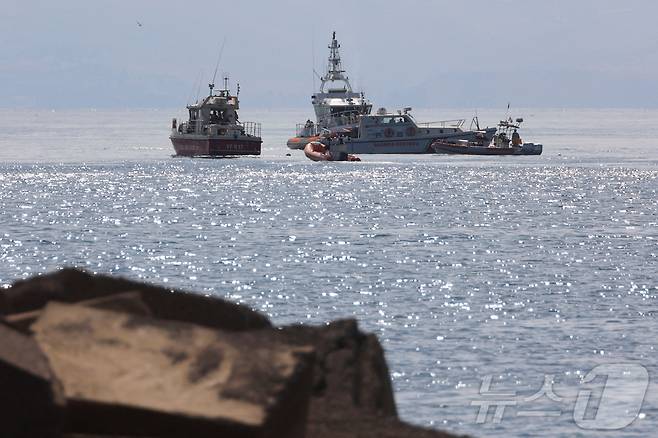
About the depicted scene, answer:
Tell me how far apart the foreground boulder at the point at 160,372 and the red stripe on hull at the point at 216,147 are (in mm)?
111253

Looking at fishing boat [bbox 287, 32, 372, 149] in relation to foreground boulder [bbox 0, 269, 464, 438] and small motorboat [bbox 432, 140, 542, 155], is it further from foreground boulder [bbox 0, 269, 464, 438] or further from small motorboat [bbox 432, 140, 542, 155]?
foreground boulder [bbox 0, 269, 464, 438]

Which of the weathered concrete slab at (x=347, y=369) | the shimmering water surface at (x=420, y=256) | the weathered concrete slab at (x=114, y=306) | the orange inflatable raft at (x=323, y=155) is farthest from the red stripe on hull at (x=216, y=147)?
the weathered concrete slab at (x=114, y=306)

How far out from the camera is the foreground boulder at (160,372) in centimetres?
616

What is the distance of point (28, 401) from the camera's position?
6.16 m

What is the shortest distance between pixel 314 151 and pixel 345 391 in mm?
121802

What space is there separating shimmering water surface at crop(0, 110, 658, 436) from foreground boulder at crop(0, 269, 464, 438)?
1042cm

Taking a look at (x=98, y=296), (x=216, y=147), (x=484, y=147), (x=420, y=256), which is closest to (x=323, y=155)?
(x=216, y=147)

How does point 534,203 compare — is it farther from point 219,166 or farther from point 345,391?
point 345,391

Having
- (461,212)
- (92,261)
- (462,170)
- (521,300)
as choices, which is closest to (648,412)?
(521,300)

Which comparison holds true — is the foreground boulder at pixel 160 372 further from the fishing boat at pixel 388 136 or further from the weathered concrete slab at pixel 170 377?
the fishing boat at pixel 388 136

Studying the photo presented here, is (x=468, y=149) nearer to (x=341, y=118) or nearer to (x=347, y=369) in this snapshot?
(x=341, y=118)

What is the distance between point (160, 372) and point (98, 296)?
1.39 m

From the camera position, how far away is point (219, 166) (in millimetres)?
113062

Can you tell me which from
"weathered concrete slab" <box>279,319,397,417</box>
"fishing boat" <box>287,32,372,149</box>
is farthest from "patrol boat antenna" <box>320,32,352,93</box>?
"weathered concrete slab" <box>279,319,397,417</box>
